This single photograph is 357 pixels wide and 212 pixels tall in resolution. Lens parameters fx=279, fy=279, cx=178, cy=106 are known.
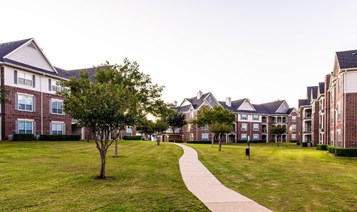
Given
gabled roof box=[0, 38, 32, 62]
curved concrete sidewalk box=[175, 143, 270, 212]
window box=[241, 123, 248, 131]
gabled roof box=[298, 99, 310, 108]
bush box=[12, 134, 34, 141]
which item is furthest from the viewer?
window box=[241, 123, 248, 131]

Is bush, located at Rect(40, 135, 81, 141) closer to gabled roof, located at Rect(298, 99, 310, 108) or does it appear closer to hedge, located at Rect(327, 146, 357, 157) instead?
hedge, located at Rect(327, 146, 357, 157)

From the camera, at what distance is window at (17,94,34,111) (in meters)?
32.3

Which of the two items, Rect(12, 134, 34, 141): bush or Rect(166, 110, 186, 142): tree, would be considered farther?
Rect(166, 110, 186, 142): tree

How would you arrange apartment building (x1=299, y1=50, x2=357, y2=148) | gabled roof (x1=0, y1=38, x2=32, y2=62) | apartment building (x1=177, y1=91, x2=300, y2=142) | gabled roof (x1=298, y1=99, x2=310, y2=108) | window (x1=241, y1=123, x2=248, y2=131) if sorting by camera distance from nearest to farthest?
apartment building (x1=299, y1=50, x2=357, y2=148) < gabled roof (x1=0, y1=38, x2=32, y2=62) < gabled roof (x1=298, y1=99, x2=310, y2=108) < apartment building (x1=177, y1=91, x2=300, y2=142) < window (x1=241, y1=123, x2=248, y2=131)

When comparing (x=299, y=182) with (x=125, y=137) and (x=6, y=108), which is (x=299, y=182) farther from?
(x=125, y=137)

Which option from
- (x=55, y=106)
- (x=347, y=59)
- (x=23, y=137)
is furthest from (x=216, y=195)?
(x=55, y=106)

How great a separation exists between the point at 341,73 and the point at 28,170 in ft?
96.6

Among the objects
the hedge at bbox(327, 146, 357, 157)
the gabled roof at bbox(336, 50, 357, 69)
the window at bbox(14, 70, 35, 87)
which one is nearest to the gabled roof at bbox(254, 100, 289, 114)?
the gabled roof at bbox(336, 50, 357, 69)

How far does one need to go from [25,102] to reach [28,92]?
1251 mm

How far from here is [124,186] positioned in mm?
10609

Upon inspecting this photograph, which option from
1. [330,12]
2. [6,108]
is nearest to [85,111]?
[330,12]

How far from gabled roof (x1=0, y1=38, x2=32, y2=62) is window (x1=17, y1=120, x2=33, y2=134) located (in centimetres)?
753

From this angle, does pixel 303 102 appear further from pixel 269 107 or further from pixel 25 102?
pixel 25 102

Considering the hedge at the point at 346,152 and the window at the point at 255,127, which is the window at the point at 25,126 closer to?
the hedge at the point at 346,152
